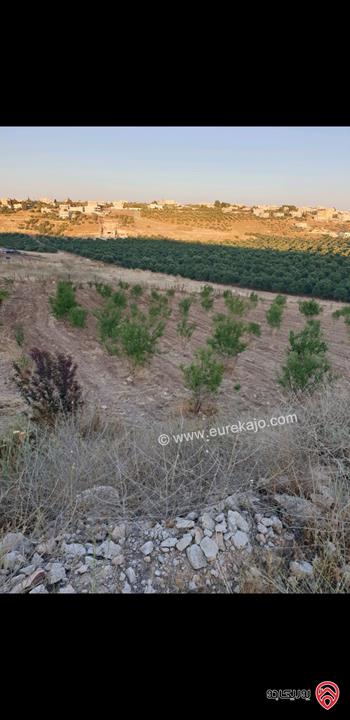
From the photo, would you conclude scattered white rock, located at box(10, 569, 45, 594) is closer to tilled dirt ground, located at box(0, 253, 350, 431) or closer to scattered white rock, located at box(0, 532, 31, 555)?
scattered white rock, located at box(0, 532, 31, 555)

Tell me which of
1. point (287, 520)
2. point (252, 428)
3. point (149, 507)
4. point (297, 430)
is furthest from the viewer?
point (252, 428)

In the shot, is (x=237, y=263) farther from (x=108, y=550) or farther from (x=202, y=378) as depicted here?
(x=108, y=550)

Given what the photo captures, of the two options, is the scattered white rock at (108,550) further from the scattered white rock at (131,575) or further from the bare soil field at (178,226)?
the bare soil field at (178,226)

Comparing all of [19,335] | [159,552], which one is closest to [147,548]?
[159,552]

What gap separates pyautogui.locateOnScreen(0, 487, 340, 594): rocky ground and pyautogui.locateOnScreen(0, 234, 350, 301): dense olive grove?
2026cm

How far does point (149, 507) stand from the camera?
68.5 inches

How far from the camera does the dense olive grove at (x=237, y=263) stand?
21.4 meters

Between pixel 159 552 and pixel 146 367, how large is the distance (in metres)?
5.88

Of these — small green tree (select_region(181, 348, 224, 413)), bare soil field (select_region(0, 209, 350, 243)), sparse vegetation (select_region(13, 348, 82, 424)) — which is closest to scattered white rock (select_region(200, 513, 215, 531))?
sparse vegetation (select_region(13, 348, 82, 424))

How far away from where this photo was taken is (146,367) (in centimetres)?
728
